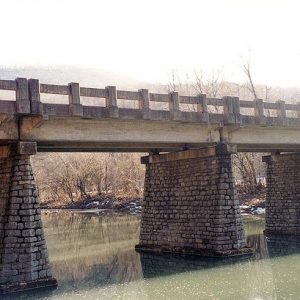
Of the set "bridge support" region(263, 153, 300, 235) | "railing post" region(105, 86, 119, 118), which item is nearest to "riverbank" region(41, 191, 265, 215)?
"bridge support" region(263, 153, 300, 235)

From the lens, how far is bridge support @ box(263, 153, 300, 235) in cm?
2475

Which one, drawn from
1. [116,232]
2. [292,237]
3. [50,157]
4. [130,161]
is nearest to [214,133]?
[292,237]

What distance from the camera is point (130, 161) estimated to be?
57.1m

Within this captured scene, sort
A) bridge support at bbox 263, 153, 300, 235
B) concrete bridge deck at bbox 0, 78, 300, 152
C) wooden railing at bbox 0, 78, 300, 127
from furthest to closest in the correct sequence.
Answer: bridge support at bbox 263, 153, 300, 235, concrete bridge deck at bbox 0, 78, 300, 152, wooden railing at bbox 0, 78, 300, 127

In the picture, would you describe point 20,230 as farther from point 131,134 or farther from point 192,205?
point 192,205

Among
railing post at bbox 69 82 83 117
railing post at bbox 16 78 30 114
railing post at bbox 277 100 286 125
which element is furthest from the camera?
railing post at bbox 277 100 286 125

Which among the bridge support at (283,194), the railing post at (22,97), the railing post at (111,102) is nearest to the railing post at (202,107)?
the railing post at (111,102)

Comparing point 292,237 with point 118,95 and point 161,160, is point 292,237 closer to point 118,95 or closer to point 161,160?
point 161,160

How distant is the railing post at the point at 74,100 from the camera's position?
1503 centimetres

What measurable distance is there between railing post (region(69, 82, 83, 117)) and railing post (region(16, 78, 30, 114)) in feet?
4.55

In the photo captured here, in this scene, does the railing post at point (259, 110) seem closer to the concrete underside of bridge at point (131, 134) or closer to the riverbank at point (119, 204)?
the concrete underside of bridge at point (131, 134)

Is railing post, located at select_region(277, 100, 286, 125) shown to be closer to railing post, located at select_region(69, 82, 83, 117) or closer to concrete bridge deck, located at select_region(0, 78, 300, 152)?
concrete bridge deck, located at select_region(0, 78, 300, 152)

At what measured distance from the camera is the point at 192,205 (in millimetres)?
19672

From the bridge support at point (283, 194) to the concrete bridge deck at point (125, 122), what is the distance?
2.81 m
